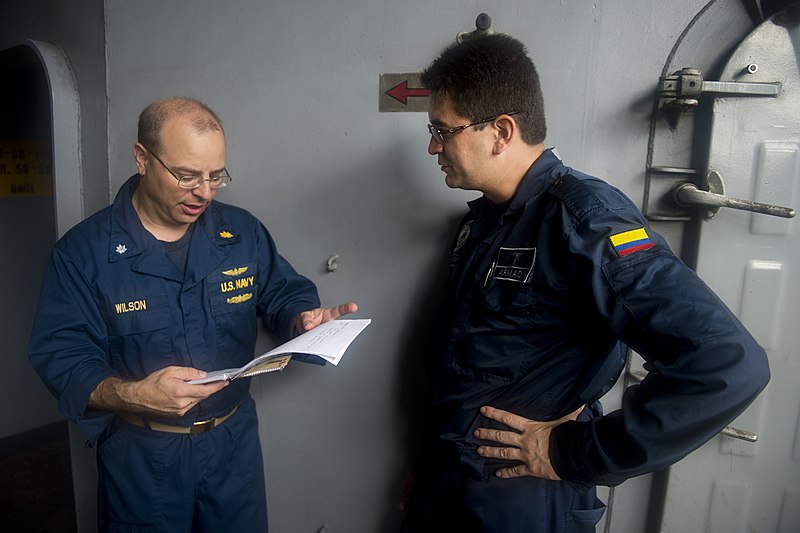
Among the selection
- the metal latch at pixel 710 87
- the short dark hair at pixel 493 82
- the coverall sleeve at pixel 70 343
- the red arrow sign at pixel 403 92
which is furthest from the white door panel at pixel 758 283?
the coverall sleeve at pixel 70 343

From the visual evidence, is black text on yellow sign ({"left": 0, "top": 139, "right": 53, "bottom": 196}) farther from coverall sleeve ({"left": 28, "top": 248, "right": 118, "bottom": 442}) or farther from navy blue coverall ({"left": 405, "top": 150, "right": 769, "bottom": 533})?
navy blue coverall ({"left": 405, "top": 150, "right": 769, "bottom": 533})

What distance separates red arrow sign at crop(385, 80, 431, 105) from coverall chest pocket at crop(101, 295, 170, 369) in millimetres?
915

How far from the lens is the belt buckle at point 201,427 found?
149 centimetres

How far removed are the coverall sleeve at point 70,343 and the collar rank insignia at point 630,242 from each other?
4.23 feet

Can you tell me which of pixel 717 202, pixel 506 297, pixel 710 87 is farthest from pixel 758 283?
pixel 506 297

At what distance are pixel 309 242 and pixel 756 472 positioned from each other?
1.52 meters

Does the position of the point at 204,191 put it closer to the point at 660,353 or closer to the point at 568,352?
the point at 568,352

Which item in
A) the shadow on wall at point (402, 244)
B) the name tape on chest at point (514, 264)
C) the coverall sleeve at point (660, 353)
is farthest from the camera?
the shadow on wall at point (402, 244)

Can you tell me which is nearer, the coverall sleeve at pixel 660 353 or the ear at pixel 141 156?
the coverall sleeve at pixel 660 353

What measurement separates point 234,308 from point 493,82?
39.3 inches

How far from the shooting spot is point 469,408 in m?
1.23

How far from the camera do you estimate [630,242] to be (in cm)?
97

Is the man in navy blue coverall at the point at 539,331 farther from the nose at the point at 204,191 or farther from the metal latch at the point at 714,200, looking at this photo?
the nose at the point at 204,191

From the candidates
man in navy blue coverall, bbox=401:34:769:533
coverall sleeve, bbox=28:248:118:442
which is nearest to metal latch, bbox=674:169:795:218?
man in navy blue coverall, bbox=401:34:769:533
